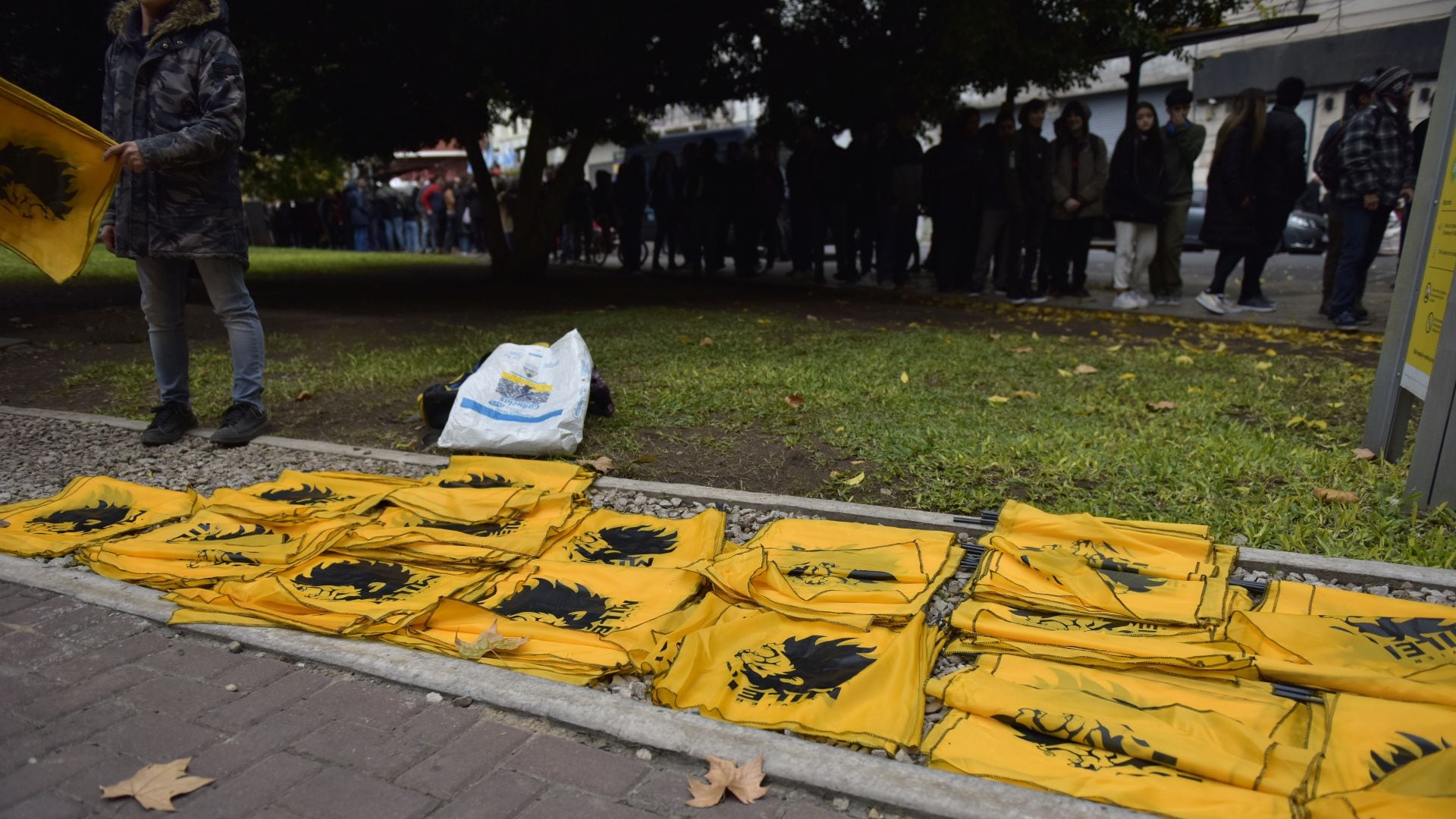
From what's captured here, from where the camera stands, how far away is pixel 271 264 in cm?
2062

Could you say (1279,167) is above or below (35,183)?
above

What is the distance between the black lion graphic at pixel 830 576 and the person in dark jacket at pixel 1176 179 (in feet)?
26.2

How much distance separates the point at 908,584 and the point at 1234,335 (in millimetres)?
6597

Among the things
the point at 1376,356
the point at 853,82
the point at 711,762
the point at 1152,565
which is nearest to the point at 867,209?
the point at 853,82

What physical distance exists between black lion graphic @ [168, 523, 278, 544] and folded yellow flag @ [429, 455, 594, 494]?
71 cm

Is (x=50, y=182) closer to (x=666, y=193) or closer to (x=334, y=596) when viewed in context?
(x=334, y=596)

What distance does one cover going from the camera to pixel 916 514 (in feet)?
12.0

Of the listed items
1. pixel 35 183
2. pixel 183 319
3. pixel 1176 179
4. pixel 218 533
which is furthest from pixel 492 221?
pixel 218 533

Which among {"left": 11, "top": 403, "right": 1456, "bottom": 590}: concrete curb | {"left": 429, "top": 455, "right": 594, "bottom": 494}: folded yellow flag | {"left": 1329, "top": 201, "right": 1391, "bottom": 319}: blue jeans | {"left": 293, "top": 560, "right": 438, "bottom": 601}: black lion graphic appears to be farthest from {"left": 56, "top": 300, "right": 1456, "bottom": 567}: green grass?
{"left": 293, "top": 560, "right": 438, "bottom": 601}: black lion graphic

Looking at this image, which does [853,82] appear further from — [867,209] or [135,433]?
[135,433]

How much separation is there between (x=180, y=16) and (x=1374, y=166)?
8.40 meters

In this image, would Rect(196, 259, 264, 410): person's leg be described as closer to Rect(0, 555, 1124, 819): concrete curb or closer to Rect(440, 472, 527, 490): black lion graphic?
Rect(440, 472, 527, 490): black lion graphic

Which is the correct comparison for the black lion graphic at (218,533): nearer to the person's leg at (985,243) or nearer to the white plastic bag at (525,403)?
the white plastic bag at (525,403)

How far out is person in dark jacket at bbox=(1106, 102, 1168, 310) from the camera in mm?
9680
